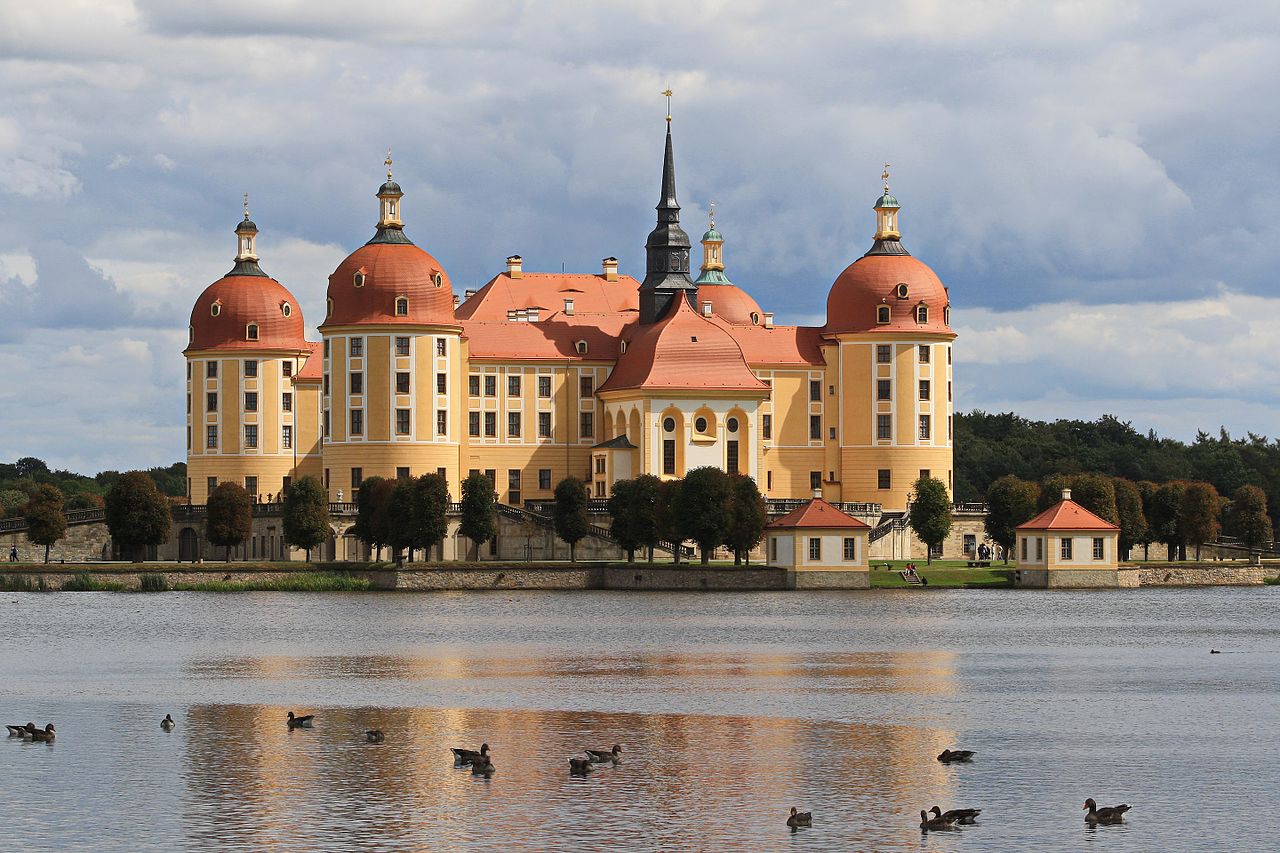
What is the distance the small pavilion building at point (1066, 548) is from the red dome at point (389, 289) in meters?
32.5

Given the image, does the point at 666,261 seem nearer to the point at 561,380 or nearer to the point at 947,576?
the point at 561,380

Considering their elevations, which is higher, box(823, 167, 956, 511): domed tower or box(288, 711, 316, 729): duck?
box(823, 167, 956, 511): domed tower

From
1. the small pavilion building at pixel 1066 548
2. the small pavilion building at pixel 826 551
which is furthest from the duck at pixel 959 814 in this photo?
the small pavilion building at pixel 1066 548

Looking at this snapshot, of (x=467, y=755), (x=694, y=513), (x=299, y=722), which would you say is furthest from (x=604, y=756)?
(x=694, y=513)

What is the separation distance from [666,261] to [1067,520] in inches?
1301

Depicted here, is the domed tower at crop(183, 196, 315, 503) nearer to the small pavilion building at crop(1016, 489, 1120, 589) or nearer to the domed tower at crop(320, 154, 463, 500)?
the domed tower at crop(320, 154, 463, 500)

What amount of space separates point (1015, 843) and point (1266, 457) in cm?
14362

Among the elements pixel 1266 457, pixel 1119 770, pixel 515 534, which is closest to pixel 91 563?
pixel 515 534

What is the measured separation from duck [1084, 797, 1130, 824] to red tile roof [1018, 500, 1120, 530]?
6620 cm

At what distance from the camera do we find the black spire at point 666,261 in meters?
121

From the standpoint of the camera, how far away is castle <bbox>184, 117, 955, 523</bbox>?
113 meters

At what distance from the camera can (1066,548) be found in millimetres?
97812

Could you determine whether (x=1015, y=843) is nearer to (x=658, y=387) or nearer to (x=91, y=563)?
(x=91, y=563)

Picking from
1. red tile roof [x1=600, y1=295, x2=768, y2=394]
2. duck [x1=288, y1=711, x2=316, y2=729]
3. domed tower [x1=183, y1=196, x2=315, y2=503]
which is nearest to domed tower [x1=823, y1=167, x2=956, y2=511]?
red tile roof [x1=600, y1=295, x2=768, y2=394]
